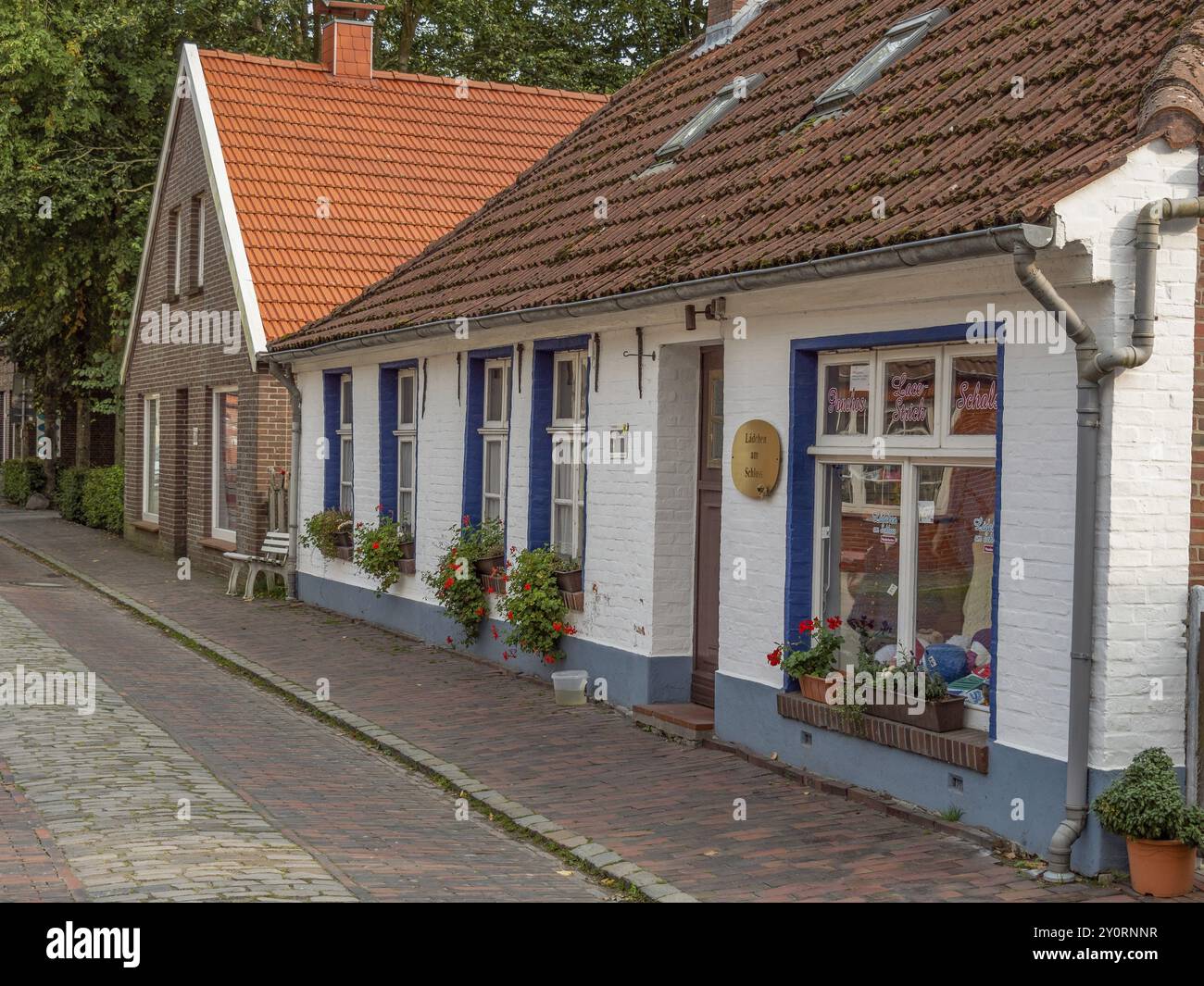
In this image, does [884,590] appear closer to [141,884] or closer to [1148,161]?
[1148,161]

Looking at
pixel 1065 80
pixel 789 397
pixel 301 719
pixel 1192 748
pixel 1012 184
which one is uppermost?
pixel 1065 80

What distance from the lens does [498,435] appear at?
14234 millimetres

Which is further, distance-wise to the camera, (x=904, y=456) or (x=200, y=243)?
(x=200, y=243)

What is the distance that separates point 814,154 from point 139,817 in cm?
589

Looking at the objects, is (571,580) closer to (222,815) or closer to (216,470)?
(222,815)

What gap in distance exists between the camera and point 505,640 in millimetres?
13086

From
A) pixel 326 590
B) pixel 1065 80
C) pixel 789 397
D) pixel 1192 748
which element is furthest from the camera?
pixel 326 590

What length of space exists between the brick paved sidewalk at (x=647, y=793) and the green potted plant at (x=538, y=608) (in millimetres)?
397

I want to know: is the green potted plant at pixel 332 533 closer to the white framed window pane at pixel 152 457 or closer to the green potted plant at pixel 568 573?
the green potted plant at pixel 568 573

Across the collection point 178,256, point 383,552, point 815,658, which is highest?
point 178,256

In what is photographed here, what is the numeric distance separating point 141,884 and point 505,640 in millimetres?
6472

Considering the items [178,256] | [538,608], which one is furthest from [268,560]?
[538,608]

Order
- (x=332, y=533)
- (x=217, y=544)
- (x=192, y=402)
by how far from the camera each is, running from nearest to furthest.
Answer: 1. (x=332, y=533)
2. (x=217, y=544)
3. (x=192, y=402)

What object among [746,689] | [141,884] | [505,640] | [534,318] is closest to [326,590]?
[505,640]
